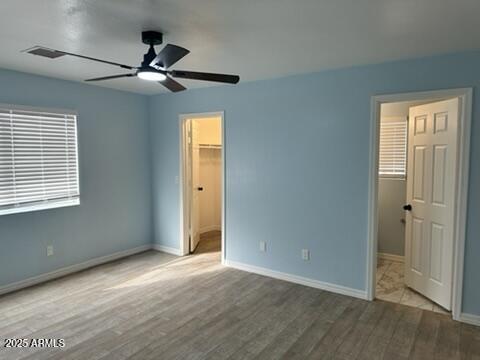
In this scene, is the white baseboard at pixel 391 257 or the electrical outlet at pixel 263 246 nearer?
the electrical outlet at pixel 263 246

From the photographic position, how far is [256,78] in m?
3.94

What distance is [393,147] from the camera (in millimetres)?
4734

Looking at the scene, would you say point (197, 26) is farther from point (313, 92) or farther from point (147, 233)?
point (147, 233)

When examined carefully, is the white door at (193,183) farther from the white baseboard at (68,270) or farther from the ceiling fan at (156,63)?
the ceiling fan at (156,63)

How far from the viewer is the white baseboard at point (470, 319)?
9.71ft

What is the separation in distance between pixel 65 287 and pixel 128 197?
61.7 inches

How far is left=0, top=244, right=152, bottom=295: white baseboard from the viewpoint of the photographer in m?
3.73

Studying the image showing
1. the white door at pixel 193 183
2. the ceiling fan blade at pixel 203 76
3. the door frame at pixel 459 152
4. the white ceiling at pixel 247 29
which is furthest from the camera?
the white door at pixel 193 183

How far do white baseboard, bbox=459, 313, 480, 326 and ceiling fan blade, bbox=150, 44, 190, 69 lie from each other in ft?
10.9

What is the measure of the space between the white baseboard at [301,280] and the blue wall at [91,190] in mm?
1754

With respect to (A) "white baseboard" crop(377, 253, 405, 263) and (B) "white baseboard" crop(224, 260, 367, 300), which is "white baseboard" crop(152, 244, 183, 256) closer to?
(B) "white baseboard" crop(224, 260, 367, 300)

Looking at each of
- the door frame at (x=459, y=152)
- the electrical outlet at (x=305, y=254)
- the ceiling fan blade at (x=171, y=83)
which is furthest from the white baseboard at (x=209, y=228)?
the ceiling fan blade at (x=171, y=83)

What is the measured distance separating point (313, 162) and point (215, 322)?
1995 mm

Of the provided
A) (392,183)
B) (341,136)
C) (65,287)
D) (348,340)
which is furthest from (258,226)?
(65,287)
